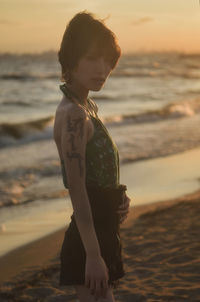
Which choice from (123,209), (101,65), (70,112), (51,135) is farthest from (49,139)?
(70,112)

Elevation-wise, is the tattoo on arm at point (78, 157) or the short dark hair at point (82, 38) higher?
the short dark hair at point (82, 38)

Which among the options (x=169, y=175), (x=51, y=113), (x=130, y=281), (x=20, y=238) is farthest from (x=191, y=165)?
(x=51, y=113)

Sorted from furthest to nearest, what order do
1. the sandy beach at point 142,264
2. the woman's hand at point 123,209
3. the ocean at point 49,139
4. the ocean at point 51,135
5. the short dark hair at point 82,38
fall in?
the ocean at point 51,135, the ocean at point 49,139, the sandy beach at point 142,264, the woman's hand at point 123,209, the short dark hair at point 82,38

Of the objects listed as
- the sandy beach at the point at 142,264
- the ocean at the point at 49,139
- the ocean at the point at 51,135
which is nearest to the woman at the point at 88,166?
the sandy beach at the point at 142,264

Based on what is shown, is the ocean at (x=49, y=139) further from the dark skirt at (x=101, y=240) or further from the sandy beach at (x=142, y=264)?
the dark skirt at (x=101, y=240)

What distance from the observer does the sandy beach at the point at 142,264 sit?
12.4ft

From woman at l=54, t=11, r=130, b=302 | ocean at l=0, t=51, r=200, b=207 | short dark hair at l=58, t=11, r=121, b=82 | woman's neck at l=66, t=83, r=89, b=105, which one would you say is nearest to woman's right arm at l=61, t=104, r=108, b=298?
woman at l=54, t=11, r=130, b=302

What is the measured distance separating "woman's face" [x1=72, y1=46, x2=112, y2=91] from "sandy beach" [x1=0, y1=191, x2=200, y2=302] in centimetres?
215

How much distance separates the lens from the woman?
196 centimetres

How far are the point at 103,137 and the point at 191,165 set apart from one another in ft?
22.8

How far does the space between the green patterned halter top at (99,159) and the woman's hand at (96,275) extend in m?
0.35

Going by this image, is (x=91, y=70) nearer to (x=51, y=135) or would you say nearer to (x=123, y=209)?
(x=123, y=209)

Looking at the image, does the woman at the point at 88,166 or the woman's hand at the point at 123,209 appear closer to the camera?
the woman at the point at 88,166

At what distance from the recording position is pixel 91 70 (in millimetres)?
2078
